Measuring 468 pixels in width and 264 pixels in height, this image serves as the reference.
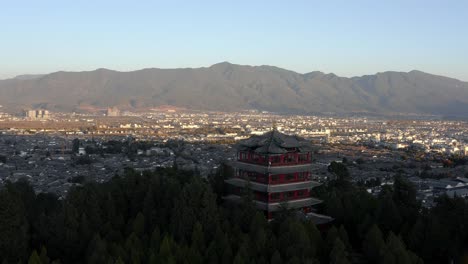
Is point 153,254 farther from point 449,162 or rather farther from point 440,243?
point 449,162

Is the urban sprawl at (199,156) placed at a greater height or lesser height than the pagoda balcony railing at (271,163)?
lesser

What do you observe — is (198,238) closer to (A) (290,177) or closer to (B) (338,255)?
(B) (338,255)

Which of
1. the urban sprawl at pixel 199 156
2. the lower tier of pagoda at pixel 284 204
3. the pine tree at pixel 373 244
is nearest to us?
the pine tree at pixel 373 244

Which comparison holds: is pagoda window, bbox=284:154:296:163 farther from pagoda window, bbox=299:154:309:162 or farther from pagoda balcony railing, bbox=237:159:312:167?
pagoda window, bbox=299:154:309:162

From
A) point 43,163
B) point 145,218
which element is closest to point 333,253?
point 145,218

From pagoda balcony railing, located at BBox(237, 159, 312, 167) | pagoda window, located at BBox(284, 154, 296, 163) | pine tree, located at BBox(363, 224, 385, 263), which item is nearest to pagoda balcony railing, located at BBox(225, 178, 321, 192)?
pagoda balcony railing, located at BBox(237, 159, 312, 167)

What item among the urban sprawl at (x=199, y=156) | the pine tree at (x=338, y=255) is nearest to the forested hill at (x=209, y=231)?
the pine tree at (x=338, y=255)

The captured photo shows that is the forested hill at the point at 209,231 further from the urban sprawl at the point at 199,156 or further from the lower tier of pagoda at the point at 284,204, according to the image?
the urban sprawl at the point at 199,156

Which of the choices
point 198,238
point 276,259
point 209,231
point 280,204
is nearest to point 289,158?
point 280,204
